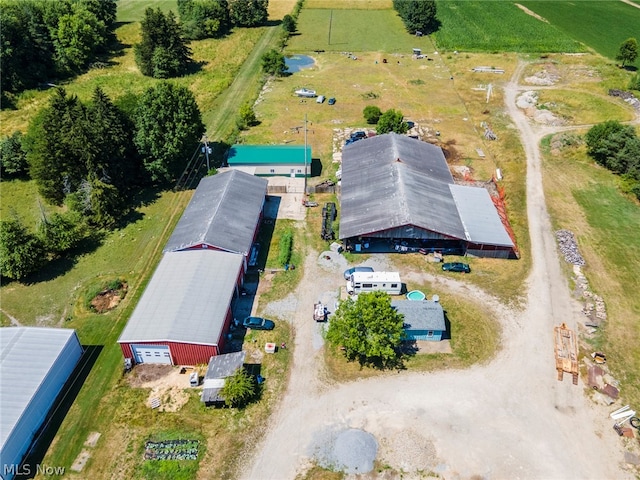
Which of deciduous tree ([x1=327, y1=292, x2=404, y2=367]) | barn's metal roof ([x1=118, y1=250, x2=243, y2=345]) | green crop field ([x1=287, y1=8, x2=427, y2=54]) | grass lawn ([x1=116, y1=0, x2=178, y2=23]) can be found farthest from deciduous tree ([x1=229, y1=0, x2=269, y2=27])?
deciduous tree ([x1=327, y1=292, x2=404, y2=367])

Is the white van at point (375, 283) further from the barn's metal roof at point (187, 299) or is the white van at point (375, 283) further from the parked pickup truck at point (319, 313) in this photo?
the barn's metal roof at point (187, 299)

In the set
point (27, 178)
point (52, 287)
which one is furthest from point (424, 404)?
point (27, 178)

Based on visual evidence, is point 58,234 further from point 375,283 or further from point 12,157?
point 375,283

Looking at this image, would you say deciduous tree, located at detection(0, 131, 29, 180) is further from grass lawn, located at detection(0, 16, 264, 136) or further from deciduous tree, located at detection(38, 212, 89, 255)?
deciduous tree, located at detection(38, 212, 89, 255)

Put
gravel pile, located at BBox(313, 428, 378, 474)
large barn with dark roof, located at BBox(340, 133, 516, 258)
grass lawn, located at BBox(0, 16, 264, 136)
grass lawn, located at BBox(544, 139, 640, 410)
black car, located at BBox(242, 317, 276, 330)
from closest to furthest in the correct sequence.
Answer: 1. gravel pile, located at BBox(313, 428, 378, 474)
2. grass lawn, located at BBox(544, 139, 640, 410)
3. black car, located at BBox(242, 317, 276, 330)
4. large barn with dark roof, located at BBox(340, 133, 516, 258)
5. grass lawn, located at BBox(0, 16, 264, 136)

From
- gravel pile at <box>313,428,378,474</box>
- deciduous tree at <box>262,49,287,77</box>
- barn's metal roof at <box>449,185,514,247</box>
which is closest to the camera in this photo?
gravel pile at <box>313,428,378,474</box>

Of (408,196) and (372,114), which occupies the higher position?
(408,196)

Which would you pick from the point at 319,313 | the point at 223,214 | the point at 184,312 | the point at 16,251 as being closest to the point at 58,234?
the point at 16,251
